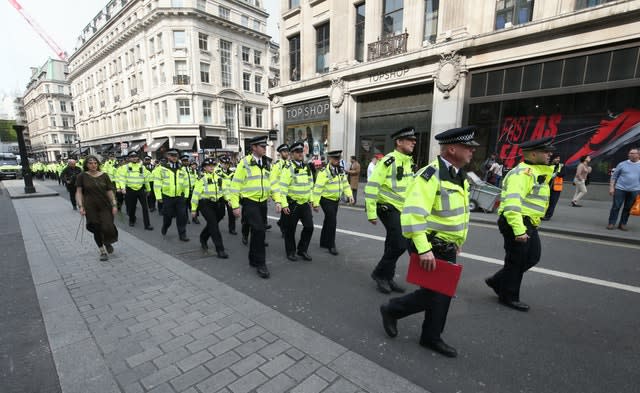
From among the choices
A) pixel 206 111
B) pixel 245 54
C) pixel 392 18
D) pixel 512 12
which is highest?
pixel 245 54

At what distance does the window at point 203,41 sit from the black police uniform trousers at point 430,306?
37.6 metres

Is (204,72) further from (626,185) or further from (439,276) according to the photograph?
(439,276)

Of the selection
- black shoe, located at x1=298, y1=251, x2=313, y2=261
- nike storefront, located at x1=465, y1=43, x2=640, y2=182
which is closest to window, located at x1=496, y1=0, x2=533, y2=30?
nike storefront, located at x1=465, y1=43, x2=640, y2=182

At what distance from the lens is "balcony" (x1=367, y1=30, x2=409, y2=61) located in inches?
572

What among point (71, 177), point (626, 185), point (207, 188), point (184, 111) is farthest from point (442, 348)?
point (184, 111)

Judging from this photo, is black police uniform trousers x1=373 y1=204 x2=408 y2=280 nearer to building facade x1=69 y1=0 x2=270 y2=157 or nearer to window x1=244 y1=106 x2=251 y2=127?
building facade x1=69 y1=0 x2=270 y2=157

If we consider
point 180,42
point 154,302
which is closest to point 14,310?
point 154,302

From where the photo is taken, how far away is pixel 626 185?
265 inches

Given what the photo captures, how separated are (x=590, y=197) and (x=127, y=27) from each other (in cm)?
4541

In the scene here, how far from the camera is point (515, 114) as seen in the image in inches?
482

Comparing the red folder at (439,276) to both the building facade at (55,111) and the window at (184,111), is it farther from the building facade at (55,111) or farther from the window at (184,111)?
the building facade at (55,111)

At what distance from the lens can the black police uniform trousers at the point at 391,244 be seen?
3863 millimetres

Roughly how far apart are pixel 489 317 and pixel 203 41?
38397 millimetres

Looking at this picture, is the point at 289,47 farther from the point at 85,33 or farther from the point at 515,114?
the point at 85,33
